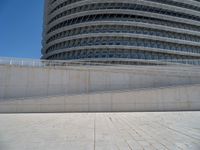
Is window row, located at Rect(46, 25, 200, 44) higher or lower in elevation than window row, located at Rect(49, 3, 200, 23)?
lower

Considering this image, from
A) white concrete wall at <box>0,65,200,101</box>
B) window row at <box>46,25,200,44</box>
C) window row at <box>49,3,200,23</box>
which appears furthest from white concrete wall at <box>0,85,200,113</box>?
window row at <box>49,3,200,23</box>

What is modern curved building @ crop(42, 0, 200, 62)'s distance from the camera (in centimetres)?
4425

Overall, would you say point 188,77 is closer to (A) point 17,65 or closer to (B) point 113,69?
(B) point 113,69

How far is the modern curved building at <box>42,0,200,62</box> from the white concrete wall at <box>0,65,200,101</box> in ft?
67.1

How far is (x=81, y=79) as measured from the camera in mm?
20250

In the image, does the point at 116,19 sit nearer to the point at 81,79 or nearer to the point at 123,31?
the point at 123,31

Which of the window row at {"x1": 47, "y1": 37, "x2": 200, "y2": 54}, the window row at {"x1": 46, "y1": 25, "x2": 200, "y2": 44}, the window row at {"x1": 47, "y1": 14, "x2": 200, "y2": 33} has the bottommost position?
the window row at {"x1": 47, "y1": 37, "x2": 200, "y2": 54}

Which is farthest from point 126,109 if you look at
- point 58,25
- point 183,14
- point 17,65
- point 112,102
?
point 183,14

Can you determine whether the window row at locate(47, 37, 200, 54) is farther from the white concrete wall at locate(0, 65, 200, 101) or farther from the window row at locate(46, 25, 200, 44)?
the white concrete wall at locate(0, 65, 200, 101)

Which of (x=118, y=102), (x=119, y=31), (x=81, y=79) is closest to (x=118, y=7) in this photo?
(x=119, y=31)

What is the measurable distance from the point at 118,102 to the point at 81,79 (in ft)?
15.4

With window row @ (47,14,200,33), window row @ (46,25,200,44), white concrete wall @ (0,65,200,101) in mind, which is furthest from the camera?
window row @ (47,14,200,33)

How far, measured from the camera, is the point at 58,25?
53.3m

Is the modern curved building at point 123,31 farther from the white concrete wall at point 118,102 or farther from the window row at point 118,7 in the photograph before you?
the white concrete wall at point 118,102
